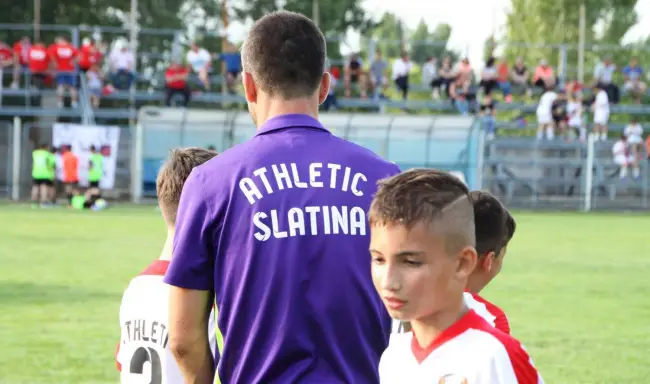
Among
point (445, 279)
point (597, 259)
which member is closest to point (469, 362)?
point (445, 279)

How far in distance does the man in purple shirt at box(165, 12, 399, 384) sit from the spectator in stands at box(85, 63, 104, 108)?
37308 millimetres

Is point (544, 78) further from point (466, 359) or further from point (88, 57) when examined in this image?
point (466, 359)

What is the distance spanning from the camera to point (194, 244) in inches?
138

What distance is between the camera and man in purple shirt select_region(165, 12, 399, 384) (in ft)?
11.5

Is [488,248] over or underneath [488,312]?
over

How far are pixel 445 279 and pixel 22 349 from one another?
8.08 metres

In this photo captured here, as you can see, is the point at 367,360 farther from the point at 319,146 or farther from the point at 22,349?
the point at 22,349

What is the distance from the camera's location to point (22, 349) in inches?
419

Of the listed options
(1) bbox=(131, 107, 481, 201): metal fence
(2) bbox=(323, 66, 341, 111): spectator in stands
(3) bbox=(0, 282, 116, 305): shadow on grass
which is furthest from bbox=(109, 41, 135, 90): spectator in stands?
(3) bbox=(0, 282, 116, 305): shadow on grass

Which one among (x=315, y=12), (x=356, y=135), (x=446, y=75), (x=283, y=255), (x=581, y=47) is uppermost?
(x=315, y=12)

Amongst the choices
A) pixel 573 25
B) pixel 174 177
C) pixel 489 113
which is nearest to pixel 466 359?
pixel 174 177

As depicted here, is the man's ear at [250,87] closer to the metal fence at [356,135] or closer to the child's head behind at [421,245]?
the child's head behind at [421,245]

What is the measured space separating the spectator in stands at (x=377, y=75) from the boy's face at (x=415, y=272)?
40.7 metres

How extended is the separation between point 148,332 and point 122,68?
38.2m
